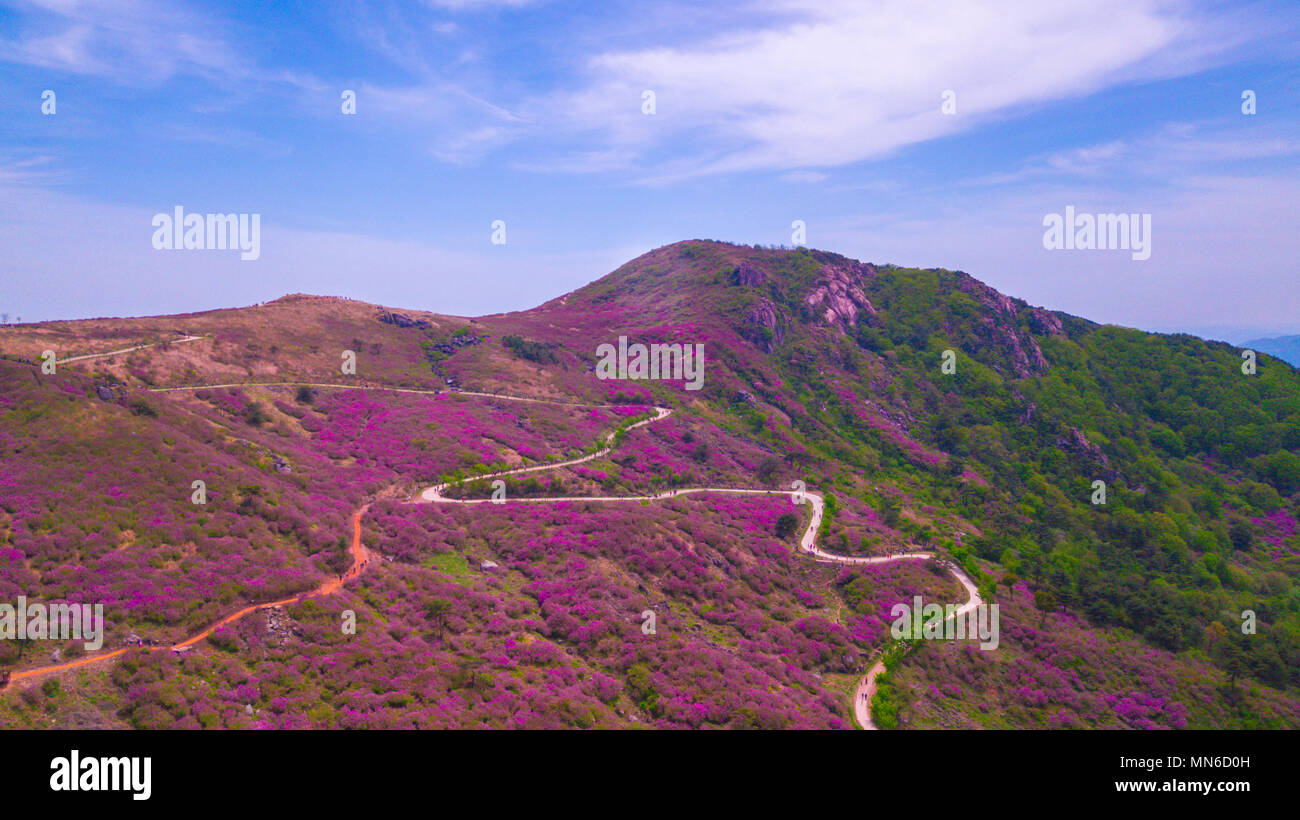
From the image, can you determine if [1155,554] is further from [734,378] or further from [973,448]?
[734,378]

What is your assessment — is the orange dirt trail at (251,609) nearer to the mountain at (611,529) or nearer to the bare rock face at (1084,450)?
the mountain at (611,529)

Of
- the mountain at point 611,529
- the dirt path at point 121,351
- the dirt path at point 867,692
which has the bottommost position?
the dirt path at point 867,692

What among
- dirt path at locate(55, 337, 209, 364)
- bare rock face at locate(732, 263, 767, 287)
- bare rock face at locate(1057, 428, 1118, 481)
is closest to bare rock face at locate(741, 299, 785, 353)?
bare rock face at locate(732, 263, 767, 287)

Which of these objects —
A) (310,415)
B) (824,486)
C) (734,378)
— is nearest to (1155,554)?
(824,486)

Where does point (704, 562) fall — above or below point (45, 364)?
below

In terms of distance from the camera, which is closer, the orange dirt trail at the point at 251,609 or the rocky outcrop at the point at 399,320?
the orange dirt trail at the point at 251,609

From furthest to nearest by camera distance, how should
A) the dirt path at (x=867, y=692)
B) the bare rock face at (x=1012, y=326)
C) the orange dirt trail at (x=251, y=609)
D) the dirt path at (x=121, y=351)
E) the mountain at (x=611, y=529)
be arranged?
the bare rock face at (x=1012, y=326) < the dirt path at (x=121, y=351) < the dirt path at (x=867, y=692) < the mountain at (x=611, y=529) < the orange dirt trail at (x=251, y=609)


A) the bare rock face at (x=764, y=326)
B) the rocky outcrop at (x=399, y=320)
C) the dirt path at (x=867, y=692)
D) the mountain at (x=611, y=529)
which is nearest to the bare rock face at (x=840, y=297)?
the bare rock face at (x=764, y=326)
